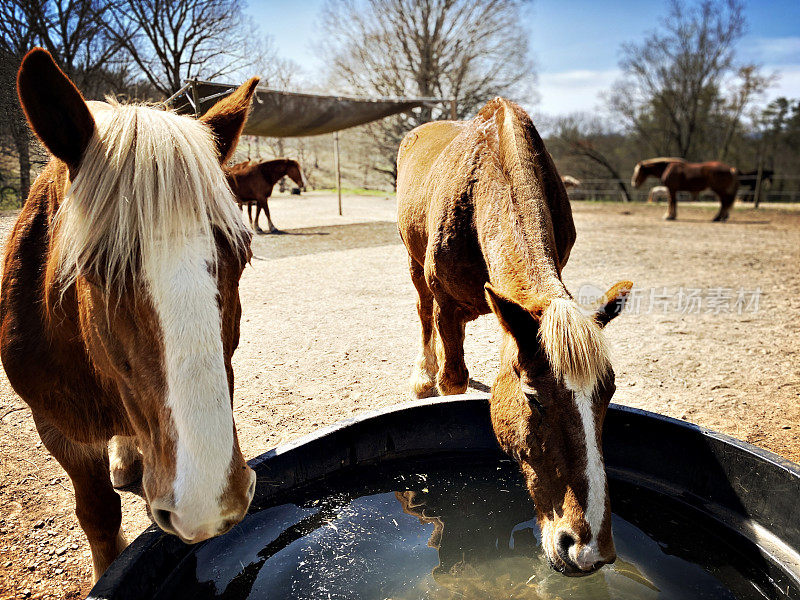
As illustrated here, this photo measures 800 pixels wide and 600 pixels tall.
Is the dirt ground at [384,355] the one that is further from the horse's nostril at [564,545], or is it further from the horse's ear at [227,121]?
the horse's nostril at [564,545]

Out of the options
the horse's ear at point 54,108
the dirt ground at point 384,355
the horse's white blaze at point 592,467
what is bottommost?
the dirt ground at point 384,355

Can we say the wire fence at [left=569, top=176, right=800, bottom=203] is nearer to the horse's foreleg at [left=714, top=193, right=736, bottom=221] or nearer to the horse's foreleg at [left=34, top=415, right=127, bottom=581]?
the horse's foreleg at [left=714, top=193, right=736, bottom=221]

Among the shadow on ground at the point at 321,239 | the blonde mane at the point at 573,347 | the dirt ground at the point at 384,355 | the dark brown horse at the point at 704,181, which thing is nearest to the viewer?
the blonde mane at the point at 573,347

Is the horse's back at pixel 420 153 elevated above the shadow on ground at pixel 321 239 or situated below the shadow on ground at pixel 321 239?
above

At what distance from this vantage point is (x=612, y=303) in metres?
1.77

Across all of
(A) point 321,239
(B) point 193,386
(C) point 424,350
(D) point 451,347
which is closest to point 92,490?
(B) point 193,386

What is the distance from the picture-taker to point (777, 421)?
329cm

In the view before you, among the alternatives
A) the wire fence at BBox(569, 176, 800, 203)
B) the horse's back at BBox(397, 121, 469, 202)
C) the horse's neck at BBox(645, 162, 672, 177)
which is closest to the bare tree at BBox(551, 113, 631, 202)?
the wire fence at BBox(569, 176, 800, 203)

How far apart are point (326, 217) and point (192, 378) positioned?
13880 millimetres

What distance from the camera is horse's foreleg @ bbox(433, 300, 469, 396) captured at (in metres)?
2.95

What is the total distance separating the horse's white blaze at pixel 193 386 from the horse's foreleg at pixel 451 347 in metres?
1.92

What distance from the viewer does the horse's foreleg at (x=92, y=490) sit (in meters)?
1.85

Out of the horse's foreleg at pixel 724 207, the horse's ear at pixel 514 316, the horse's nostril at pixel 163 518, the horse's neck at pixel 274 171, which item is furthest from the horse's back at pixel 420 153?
the horse's foreleg at pixel 724 207

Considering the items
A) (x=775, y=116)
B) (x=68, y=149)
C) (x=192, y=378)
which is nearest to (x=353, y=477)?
(x=192, y=378)
